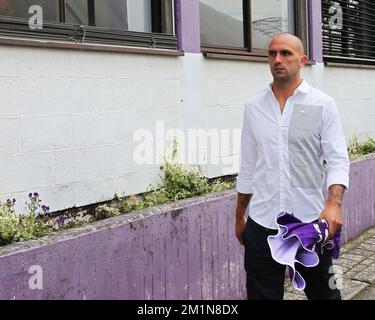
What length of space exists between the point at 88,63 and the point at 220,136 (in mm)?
1939

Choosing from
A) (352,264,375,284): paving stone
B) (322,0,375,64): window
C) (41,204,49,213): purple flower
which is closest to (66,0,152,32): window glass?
(41,204,49,213): purple flower

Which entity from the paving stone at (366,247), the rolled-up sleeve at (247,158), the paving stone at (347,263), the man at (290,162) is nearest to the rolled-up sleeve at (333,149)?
the man at (290,162)

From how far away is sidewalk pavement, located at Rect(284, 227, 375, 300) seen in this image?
16.5ft

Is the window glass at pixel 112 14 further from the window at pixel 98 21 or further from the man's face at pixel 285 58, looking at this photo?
the man's face at pixel 285 58

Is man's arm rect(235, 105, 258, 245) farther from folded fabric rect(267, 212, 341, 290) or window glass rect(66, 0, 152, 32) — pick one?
window glass rect(66, 0, 152, 32)

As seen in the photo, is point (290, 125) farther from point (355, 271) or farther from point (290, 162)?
point (355, 271)

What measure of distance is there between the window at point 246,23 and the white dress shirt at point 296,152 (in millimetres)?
2685

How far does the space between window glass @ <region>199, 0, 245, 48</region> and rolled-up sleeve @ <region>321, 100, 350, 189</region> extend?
3.03m

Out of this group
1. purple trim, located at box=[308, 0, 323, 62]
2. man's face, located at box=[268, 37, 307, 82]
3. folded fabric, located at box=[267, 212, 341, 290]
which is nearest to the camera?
folded fabric, located at box=[267, 212, 341, 290]

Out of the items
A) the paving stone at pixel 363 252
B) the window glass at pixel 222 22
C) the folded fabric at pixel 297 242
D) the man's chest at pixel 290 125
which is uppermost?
the window glass at pixel 222 22

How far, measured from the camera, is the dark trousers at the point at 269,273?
315cm

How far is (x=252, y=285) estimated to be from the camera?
10.7 ft

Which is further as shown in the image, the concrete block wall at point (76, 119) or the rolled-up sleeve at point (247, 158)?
the concrete block wall at point (76, 119)

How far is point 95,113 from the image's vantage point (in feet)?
14.2
